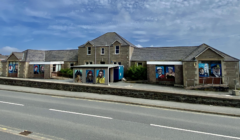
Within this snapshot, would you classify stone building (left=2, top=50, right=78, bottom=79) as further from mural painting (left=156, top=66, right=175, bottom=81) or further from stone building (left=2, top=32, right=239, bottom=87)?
mural painting (left=156, top=66, right=175, bottom=81)

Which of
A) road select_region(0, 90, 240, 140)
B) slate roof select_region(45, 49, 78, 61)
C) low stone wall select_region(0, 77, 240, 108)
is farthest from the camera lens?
slate roof select_region(45, 49, 78, 61)

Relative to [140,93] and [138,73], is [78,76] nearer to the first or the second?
[138,73]

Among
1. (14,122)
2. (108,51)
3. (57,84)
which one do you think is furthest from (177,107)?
(108,51)

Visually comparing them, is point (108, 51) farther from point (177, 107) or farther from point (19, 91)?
point (177, 107)

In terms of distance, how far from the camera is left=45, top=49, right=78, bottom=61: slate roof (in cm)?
3553

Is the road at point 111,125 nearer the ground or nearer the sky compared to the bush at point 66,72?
nearer the ground

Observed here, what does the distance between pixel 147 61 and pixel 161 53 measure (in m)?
6.16

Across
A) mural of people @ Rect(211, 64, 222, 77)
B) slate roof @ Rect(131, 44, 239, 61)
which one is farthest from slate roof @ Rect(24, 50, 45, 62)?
mural of people @ Rect(211, 64, 222, 77)

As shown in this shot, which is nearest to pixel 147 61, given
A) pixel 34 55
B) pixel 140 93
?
pixel 140 93

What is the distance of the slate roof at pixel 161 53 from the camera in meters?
28.6

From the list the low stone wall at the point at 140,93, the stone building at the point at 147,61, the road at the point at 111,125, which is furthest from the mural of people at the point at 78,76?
the road at the point at 111,125

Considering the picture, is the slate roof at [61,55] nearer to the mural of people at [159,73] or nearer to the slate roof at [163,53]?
the slate roof at [163,53]

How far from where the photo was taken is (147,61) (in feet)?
83.7

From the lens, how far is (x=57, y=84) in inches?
606
